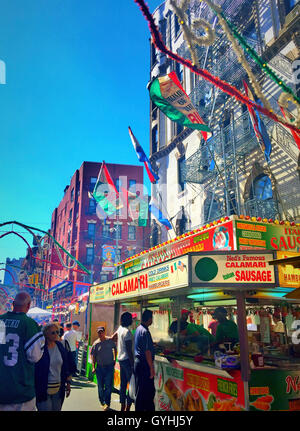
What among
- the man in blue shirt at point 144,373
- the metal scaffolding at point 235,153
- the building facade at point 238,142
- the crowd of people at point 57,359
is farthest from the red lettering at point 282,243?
the metal scaffolding at point 235,153

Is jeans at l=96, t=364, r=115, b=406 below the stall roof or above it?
below

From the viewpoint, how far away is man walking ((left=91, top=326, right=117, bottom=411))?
8.19m

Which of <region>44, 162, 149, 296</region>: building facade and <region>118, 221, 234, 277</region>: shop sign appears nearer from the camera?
<region>118, 221, 234, 277</region>: shop sign

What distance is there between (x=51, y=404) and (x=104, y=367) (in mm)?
3330

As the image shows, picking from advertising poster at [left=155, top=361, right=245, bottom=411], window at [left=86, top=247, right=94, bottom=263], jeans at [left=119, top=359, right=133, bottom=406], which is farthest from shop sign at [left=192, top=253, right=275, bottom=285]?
window at [left=86, top=247, right=94, bottom=263]

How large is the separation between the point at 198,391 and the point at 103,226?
41.4m

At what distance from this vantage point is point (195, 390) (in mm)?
6379

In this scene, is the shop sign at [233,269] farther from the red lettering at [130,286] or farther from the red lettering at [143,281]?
the red lettering at [130,286]

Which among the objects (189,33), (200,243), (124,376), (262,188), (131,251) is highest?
(189,33)

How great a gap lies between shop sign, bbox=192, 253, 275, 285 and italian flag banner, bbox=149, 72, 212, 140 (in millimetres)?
6066

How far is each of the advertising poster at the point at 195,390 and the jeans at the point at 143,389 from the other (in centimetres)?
72

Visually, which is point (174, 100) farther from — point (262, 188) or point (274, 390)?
point (274, 390)

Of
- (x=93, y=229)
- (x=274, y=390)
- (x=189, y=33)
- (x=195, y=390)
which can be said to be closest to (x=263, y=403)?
(x=274, y=390)

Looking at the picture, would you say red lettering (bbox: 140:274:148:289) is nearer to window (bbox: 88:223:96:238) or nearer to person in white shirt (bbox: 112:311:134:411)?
person in white shirt (bbox: 112:311:134:411)
